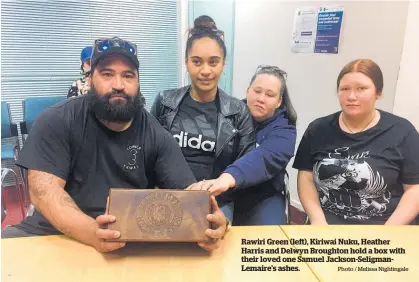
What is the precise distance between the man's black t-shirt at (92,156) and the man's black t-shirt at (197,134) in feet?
0.49

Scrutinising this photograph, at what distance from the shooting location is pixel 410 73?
4.92ft

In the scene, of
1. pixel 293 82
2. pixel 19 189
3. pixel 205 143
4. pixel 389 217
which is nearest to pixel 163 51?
pixel 293 82

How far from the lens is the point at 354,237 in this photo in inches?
37.6

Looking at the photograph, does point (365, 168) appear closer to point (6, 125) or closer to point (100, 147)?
point (100, 147)

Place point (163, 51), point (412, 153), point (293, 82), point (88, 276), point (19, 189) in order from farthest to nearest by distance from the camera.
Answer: point (163, 51) → point (293, 82) → point (19, 189) → point (412, 153) → point (88, 276)

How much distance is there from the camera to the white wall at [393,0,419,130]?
4.77 ft

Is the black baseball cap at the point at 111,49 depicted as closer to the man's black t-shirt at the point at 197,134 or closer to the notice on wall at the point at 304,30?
the man's black t-shirt at the point at 197,134

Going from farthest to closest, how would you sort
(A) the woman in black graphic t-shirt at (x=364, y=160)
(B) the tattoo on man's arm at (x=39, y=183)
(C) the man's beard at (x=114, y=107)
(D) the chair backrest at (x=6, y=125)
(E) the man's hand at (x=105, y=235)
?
1. (D) the chair backrest at (x=6, y=125)
2. (A) the woman in black graphic t-shirt at (x=364, y=160)
3. (C) the man's beard at (x=114, y=107)
4. (B) the tattoo on man's arm at (x=39, y=183)
5. (E) the man's hand at (x=105, y=235)

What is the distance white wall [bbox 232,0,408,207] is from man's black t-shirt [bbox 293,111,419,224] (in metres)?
0.32

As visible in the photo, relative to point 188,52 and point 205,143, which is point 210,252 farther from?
point 188,52

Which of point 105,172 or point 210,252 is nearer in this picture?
point 210,252

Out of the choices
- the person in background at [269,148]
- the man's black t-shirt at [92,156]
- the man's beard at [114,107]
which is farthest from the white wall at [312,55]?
the man's beard at [114,107]

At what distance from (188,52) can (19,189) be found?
1384 mm

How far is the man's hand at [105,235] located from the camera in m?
0.77
